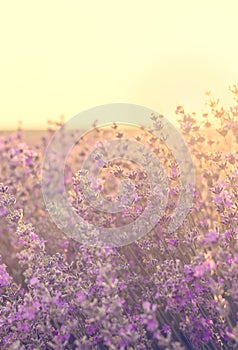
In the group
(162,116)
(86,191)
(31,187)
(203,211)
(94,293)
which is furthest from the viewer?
(31,187)

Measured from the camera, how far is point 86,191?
149 inches

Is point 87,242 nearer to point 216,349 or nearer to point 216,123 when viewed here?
point 216,349

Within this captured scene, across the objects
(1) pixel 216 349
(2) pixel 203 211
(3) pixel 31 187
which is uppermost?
(3) pixel 31 187

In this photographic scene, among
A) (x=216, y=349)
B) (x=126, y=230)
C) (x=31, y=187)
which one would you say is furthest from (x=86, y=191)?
(x=31, y=187)

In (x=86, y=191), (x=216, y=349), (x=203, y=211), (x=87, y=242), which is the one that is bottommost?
(x=216, y=349)

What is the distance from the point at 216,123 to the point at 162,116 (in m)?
0.47

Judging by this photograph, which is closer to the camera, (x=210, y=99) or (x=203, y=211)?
(x=210, y=99)

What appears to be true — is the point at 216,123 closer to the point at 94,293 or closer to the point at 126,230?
the point at 126,230

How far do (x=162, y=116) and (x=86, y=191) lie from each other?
1049 millimetres

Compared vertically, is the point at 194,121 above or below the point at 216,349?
above

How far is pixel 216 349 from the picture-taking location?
3457 millimetres

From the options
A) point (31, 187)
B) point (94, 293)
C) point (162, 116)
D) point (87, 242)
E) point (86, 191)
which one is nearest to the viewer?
point (87, 242)

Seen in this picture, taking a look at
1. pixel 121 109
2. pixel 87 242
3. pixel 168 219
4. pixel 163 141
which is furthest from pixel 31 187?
pixel 87 242

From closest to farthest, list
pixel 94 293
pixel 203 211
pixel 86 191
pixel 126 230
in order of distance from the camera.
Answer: pixel 94 293, pixel 86 191, pixel 126 230, pixel 203 211
